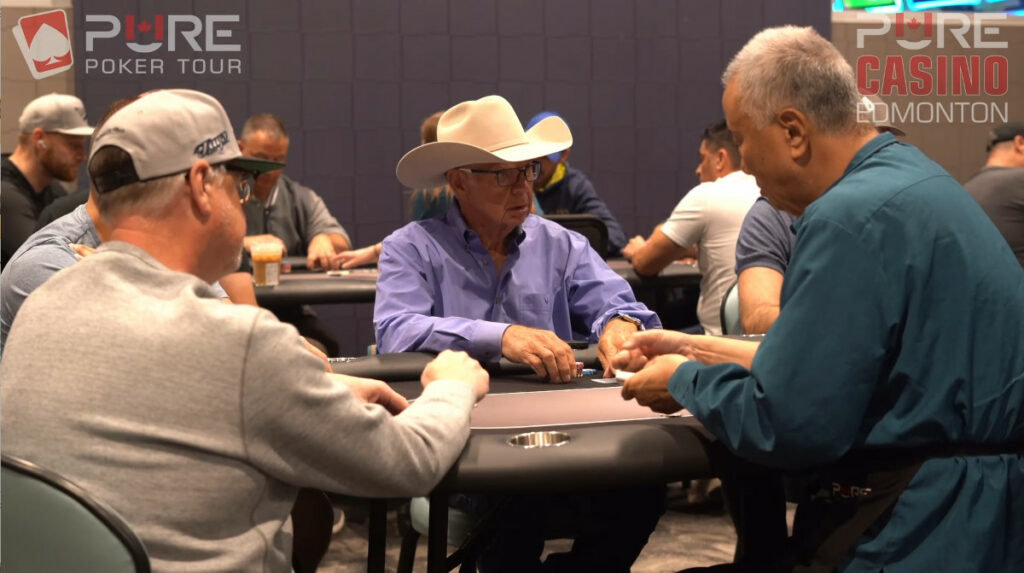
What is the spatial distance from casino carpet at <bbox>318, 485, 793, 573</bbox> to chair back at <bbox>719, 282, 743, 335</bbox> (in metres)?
0.80

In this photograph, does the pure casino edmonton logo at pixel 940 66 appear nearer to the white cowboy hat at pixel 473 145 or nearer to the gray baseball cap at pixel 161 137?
the white cowboy hat at pixel 473 145

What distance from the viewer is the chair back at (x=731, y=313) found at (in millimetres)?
3459

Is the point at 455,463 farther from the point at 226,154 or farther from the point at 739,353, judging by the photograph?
the point at 739,353

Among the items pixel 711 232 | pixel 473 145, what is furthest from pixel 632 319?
pixel 711 232

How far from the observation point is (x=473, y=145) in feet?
9.11

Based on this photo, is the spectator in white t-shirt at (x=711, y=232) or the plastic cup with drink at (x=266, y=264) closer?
the spectator in white t-shirt at (x=711, y=232)

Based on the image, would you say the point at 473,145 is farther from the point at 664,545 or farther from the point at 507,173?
the point at 664,545

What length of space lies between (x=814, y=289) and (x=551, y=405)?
0.68 metres

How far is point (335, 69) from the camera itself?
6797 millimetres

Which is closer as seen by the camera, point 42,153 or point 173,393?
point 173,393

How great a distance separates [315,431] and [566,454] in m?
0.48

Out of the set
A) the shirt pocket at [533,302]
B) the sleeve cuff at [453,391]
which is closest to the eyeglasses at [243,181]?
the sleeve cuff at [453,391]

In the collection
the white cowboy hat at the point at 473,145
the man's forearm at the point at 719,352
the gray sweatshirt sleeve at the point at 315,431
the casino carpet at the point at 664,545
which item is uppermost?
the white cowboy hat at the point at 473,145

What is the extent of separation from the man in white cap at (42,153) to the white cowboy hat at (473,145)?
2990 millimetres
